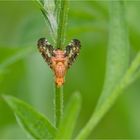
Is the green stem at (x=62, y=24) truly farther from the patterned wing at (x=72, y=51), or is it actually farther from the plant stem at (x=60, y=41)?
the patterned wing at (x=72, y=51)

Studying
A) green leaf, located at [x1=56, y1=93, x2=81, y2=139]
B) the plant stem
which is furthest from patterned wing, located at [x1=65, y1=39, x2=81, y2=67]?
green leaf, located at [x1=56, y1=93, x2=81, y2=139]

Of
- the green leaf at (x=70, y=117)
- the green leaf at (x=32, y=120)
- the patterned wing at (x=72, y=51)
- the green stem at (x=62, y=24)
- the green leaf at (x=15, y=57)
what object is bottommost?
the green leaf at (x=15, y=57)

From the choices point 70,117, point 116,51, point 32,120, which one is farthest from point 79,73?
point 70,117

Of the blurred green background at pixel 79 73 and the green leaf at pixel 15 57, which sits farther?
the blurred green background at pixel 79 73

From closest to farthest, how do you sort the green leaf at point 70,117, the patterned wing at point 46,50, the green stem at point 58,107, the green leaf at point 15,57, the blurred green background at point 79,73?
the green leaf at point 70,117 < the green stem at point 58,107 < the patterned wing at point 46,50 < the green leaf at point 15,57 < the blurred green background at point 79,73

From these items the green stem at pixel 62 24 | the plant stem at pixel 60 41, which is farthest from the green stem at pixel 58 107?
the green stem at pixel 62 24
